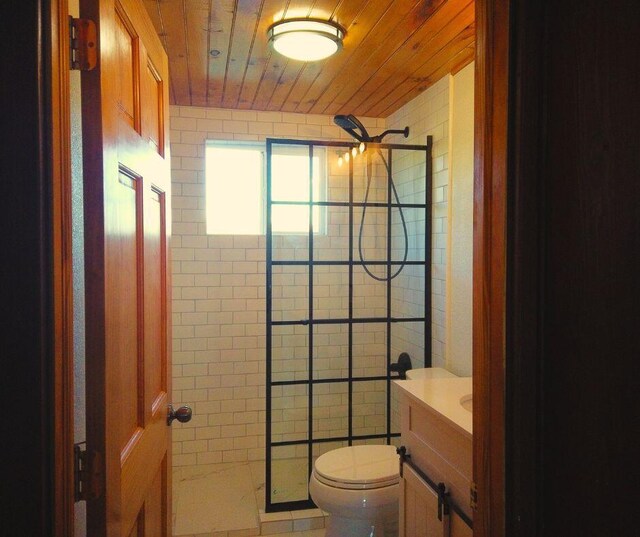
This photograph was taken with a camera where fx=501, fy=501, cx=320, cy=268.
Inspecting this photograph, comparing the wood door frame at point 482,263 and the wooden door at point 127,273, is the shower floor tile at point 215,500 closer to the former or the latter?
the wooden door at point 127,273

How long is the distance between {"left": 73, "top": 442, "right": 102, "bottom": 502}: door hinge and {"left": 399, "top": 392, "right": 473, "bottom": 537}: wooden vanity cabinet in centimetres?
103

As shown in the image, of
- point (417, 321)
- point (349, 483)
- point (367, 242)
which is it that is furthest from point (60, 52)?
point (417, 321)

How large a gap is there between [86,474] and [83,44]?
784 millimetres

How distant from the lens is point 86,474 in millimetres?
918

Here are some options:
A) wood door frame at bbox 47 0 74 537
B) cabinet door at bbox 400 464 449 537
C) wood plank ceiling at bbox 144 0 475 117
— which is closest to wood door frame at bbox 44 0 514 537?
wood door frame at bbox 47 0 74 537

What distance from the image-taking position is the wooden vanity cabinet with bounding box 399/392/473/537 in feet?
5.08

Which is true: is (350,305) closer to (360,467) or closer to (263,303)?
(263,303)

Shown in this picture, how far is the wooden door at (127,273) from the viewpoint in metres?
0.93

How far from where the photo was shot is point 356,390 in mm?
3020

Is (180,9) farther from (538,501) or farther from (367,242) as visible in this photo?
(538,501)

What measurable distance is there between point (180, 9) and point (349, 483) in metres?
2.10

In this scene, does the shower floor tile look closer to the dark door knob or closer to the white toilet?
the white toilet

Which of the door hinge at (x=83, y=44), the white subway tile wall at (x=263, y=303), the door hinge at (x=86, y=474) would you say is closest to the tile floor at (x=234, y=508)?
the white subway tile wall at (x=263, y=303)

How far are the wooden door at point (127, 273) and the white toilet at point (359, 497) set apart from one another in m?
0.87
